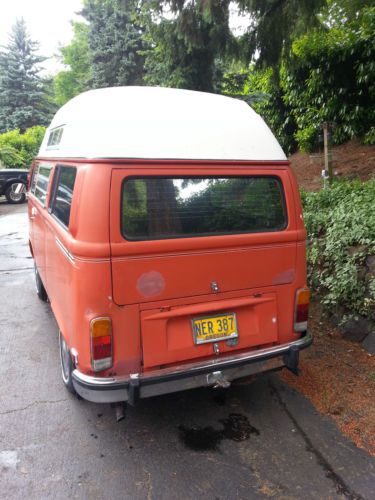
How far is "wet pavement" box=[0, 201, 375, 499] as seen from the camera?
254cm

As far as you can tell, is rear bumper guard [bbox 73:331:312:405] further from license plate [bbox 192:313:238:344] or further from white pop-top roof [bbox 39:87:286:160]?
white pop-top roof [bbox 39:87:286:160]

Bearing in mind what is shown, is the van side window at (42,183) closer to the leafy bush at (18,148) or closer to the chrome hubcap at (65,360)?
the chrome hubcap at (65,360)

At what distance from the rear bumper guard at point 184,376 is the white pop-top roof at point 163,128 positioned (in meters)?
1.43

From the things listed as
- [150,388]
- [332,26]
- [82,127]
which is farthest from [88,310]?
[332,26]

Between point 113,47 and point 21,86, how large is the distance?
15212mm

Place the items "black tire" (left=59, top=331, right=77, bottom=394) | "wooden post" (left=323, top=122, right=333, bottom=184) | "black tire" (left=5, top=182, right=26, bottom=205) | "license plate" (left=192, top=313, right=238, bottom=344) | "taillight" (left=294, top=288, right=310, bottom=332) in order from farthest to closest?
"black tire" (left=5, top=182, right=26, bottom=205), "wooden post" (left=323, top=122, right=333, bottom=184), "black tire" (left=59, top=331, right=77, bottom=394), "taillight" (left=294, top=288, right=310, bottom=332), "license plate" (left=192, top=313, right=238, bottom=344)

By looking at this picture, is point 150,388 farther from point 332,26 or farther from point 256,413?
point 332,26

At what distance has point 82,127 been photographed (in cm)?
293

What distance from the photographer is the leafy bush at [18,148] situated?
20934mm

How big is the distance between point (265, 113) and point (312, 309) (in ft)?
29.2

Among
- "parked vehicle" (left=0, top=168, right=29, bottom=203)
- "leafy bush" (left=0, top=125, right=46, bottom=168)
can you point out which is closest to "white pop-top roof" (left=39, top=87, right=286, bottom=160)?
"parked vehicle" (left=0, top=168, right=29, bottom=203)

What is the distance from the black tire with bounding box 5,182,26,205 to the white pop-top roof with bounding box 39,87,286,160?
14.3 meters

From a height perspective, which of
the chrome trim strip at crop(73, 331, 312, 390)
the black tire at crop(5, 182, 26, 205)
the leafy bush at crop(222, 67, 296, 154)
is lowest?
the black tire at crop(5, 182, 26, 205)

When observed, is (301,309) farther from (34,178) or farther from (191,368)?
(34,178)
